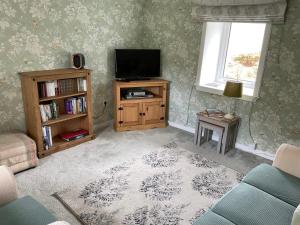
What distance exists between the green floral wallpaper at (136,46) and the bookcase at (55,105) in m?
0.23

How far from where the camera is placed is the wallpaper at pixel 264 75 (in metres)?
2.77

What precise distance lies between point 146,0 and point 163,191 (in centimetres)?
306

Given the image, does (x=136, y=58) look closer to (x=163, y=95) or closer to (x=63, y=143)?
(x=163, y=95)

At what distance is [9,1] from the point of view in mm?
2639

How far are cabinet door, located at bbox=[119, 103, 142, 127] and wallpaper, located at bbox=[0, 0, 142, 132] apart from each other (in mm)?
405

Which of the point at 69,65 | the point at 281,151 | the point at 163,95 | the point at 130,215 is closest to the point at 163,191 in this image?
the point at 130,215

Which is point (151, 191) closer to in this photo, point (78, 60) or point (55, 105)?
point (55, 105)

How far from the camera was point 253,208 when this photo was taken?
1.56m

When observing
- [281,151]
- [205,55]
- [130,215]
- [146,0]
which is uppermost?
[146,0]

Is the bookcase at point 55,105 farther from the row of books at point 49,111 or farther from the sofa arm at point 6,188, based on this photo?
the sofa arm at point 6,188

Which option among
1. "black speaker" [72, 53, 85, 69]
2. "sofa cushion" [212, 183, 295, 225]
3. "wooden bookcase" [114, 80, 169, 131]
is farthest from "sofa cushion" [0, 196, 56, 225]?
"wooden bookcase" [114, 80, 169, 131]

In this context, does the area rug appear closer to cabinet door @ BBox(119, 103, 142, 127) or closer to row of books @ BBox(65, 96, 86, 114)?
cabinet door @ BBox(119, 103, 142, 127)

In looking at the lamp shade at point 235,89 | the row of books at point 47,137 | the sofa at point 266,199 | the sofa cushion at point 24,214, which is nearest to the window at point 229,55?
the lamp shade at point 235,89

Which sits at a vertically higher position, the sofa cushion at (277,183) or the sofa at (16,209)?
the sofa cushion at (277,183)
